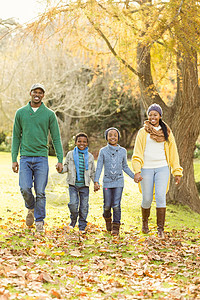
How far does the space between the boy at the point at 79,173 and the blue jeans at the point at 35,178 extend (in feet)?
1.32

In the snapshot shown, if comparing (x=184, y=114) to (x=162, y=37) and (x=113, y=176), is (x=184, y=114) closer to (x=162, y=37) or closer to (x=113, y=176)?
(x=162, y=37)

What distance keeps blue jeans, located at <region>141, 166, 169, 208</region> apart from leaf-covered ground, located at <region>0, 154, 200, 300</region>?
0.60 metres

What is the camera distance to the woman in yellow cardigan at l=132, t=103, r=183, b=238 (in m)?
6.19

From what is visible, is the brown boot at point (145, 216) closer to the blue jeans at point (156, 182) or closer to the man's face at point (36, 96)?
the blue jeans at point (156, 182)

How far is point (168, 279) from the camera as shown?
14.0 feet

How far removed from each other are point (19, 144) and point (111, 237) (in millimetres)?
1981

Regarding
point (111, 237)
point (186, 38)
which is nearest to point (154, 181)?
point (111, 237)

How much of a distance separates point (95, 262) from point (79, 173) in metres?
1.73

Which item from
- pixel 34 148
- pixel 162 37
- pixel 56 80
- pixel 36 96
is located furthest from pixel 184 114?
pixel 56 80

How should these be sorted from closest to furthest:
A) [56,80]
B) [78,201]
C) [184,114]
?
[78,201] → [184,114] → [56,80]

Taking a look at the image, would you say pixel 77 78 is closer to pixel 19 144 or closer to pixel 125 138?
pixel 125 138

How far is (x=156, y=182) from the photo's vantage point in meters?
6.20

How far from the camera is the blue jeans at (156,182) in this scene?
618 centimetres

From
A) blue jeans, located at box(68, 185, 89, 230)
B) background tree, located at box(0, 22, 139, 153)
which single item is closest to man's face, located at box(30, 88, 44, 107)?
blue jeans, located at box(68, 185, 89, 230)
